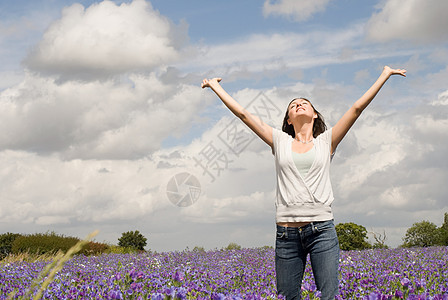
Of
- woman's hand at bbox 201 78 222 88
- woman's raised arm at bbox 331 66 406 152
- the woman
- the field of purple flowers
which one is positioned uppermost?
woman's hand at bbox 201 78 222 88

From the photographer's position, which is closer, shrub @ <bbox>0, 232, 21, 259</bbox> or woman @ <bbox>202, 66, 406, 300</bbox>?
woman @ <bbox>202, 66, 406, 300</bbox>

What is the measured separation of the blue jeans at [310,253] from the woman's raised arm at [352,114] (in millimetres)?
761

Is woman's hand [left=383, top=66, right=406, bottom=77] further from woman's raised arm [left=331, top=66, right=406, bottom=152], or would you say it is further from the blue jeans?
the blue jeans

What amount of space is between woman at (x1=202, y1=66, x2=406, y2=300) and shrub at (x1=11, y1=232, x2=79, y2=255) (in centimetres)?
1584

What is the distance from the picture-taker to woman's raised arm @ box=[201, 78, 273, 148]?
394 centimetres

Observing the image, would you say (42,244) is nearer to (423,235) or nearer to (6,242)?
(6,242)

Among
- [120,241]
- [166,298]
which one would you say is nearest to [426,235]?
[120,241]

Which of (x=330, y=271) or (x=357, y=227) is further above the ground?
(x=357, y=227)

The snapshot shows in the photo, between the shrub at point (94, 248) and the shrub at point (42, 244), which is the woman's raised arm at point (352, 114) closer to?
the shrub at point (94, 248)

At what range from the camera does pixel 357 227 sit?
60.4 feet

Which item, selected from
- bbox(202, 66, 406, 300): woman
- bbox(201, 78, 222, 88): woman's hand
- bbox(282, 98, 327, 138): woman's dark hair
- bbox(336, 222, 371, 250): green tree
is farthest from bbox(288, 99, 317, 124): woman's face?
bbox(336, 222, 371, 250): green tree

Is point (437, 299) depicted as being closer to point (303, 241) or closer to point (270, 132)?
point (303, 241)

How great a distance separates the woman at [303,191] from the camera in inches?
140

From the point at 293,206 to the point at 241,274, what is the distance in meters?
4.18
